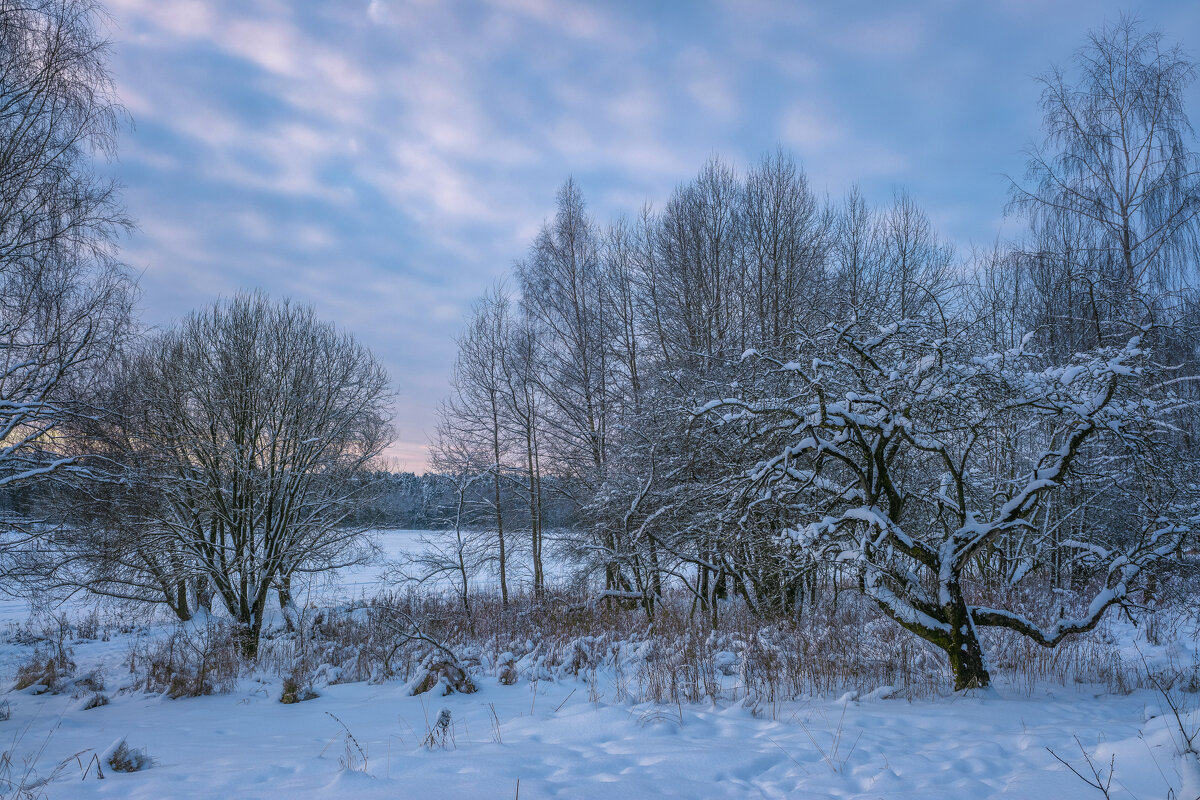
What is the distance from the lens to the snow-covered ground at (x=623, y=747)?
Answer: 3.02 m

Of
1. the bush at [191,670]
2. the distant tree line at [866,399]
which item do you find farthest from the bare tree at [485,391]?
the bush at [191,670]

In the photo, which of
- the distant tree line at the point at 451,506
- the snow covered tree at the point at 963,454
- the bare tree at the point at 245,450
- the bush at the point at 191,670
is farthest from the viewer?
the distant tree line at the point at 451,506

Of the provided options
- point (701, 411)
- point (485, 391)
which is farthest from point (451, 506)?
point (701, 411)

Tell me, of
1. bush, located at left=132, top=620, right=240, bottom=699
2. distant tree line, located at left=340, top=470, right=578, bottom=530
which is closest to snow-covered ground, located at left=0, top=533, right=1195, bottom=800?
bush, located at left=132, top=620, right=240, bottom=699

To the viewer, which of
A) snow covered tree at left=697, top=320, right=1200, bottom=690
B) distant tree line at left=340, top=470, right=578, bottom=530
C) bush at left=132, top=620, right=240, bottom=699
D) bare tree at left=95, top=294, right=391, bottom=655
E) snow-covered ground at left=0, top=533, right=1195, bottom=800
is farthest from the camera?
distant tree line at left=340, top=470, right=578, bottom=530

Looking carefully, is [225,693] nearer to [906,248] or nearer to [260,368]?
[260,368]

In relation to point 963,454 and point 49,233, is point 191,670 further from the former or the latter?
point 963,454

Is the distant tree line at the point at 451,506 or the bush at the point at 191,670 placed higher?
the distant tree line at the point at 451,506

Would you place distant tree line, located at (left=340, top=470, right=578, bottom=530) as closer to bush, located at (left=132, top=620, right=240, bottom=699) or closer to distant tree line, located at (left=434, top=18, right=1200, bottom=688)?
distant tree line, located at (left=434, top=18, right=1200, bottom=688)

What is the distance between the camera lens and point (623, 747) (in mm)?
3857

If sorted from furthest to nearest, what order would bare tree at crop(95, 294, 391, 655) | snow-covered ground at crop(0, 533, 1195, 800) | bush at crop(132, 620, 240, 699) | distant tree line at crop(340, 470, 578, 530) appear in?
distant tree line at crop(340, 470, 578, 530) → bare tree at crop(95, 294, 391, 655) → bush at crop(132, 620, 240, 699) → snow-covered ground at crop(0, 533, 1195, 800)

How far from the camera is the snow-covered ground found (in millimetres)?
3020

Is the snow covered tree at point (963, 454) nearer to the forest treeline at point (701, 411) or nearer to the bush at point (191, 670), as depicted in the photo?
the forest treeline at point (701, 411)

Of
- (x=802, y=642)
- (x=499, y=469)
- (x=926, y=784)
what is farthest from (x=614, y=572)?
(x=926, y=784)
